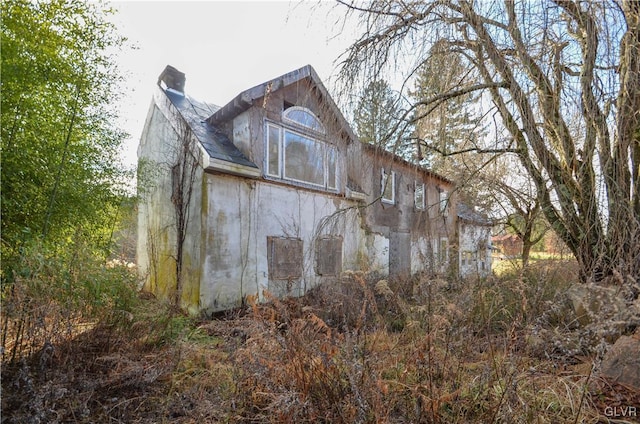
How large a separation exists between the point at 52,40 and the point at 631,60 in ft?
22.5

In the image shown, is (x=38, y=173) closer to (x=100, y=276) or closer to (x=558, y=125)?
(x=100, y=276)

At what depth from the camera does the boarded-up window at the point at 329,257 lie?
8739mm

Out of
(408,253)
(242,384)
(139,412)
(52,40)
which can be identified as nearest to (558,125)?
(242,384)

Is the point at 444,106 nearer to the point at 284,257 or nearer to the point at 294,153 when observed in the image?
the point at 294,153

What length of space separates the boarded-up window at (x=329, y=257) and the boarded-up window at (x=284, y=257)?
0.66 meters

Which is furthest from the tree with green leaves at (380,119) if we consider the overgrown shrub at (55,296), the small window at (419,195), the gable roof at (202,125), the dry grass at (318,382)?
the small window at (419,195)

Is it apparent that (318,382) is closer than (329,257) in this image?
Yes

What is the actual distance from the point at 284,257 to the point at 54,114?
17.2ft

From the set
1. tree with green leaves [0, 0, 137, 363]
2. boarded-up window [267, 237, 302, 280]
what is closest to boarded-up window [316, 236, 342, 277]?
boarded-up window [267, 237, 302, 280]

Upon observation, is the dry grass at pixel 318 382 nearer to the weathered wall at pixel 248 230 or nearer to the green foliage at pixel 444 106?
the green foliage at pixel 444 106

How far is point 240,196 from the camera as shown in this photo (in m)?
7.20

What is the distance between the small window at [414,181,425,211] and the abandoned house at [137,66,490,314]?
5055mm

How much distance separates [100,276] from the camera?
3.92m

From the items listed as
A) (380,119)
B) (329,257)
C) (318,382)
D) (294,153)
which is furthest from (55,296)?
(329,257)
